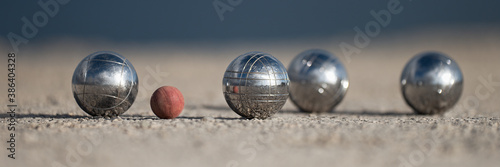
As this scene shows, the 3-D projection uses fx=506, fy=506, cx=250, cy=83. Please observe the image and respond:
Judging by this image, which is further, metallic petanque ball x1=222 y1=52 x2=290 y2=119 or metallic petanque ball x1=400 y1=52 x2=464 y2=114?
metallic petanque ball x1=400 y1=52 x2=464 y2=114

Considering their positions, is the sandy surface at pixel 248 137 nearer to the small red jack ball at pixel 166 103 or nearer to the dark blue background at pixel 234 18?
the small red jack ball at pixel 166 103

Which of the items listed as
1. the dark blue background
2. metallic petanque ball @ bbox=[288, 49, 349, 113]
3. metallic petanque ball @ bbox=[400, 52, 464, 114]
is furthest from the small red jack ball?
the dark blue background

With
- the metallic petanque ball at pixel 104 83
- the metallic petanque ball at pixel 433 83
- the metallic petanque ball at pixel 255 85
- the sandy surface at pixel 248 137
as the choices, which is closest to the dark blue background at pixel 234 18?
the sandy surface at pixel 248 137

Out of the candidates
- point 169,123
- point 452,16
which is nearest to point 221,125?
point 169,123

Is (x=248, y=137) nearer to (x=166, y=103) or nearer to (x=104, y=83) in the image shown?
(x=166, y=103)

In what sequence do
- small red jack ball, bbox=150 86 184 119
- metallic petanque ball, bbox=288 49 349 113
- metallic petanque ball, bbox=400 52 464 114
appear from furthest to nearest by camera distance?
metallic petanque ball, bbox=288 49 349 113, metallic petanque ball, bbox=400 52 464 114, small red jack ball, bbox=150 86 184 119

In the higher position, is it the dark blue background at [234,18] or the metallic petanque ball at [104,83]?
the dark blue background at [234,18]

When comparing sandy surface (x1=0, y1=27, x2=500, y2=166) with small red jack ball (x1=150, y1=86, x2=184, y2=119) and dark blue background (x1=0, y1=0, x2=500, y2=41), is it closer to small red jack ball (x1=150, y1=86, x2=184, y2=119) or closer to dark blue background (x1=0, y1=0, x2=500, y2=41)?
small red jack ball (x1=150, y1=86, x2=184, y2=119)

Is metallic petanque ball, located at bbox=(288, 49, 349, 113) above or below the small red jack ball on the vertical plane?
above
